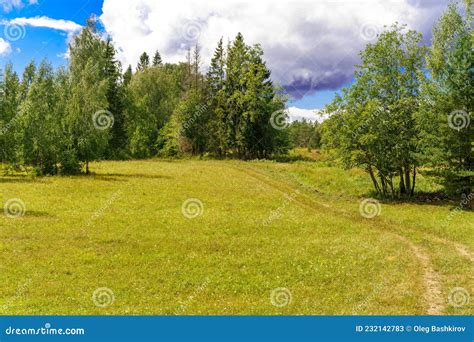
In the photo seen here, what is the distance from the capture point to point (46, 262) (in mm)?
22406

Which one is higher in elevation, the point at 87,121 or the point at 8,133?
the point at 87,121

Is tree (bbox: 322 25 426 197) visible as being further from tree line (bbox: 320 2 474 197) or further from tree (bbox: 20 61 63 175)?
tree (bbox: 20 61 63 175)

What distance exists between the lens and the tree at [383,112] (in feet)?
138

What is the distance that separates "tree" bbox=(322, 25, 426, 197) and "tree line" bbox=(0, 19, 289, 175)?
31.6 m

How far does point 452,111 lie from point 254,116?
5125cm

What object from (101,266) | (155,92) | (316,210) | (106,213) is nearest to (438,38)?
(316,210)

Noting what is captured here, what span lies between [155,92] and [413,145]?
82909 mm

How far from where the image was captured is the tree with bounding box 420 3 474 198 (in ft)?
125

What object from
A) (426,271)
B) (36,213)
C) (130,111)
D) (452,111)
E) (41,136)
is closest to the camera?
(426,271)

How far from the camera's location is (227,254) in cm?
2517

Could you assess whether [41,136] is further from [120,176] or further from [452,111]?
[452,111]

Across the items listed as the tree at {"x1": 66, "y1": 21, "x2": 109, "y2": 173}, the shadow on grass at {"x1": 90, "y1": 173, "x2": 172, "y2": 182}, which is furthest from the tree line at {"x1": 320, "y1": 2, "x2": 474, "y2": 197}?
the tree at {"x1": 66, "y1": 21, "x2": 109, "y2": 173}

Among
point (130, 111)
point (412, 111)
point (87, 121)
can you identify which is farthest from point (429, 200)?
point (130, 111)
